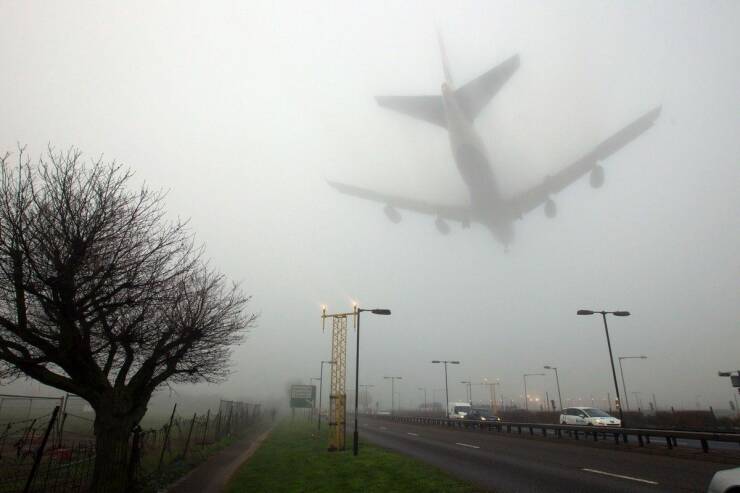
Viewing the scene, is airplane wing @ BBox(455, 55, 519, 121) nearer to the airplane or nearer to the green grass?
the airplane

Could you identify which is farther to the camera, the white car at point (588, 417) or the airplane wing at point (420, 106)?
the airplane wing at point (420, 106)

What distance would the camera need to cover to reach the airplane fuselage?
4425cm

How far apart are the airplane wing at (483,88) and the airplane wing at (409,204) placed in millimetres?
11061

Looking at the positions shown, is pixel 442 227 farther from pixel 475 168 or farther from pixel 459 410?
pixel 459 410


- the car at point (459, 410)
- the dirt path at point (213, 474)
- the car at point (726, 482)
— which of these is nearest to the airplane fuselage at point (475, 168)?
the car at point (459, 410)

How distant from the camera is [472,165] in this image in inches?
1829

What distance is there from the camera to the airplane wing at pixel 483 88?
40094 mm

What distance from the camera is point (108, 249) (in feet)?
36.3

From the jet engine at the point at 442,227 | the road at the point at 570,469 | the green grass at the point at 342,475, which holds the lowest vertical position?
the green grass at the point at 342,475

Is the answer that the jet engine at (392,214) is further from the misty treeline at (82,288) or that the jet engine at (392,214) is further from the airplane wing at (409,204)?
the misty treeline at (82,288)

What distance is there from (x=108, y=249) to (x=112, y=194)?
155 cm

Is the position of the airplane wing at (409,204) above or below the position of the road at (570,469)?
above

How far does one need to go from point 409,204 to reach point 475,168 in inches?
359

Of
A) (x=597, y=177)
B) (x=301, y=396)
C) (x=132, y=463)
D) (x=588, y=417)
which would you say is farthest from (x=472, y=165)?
(x=301, y=396)
